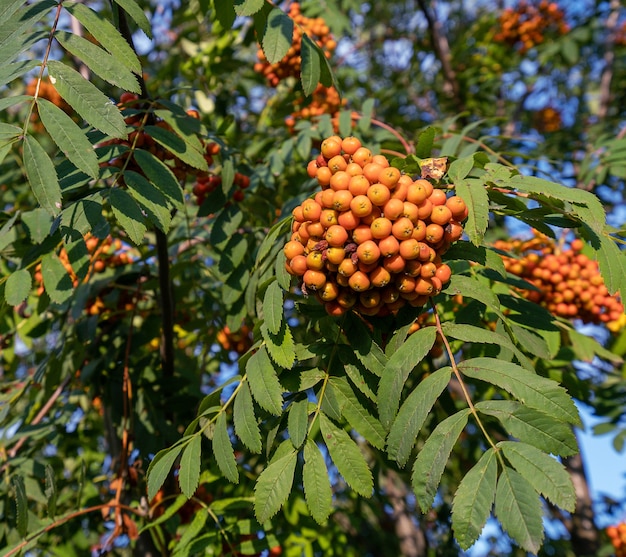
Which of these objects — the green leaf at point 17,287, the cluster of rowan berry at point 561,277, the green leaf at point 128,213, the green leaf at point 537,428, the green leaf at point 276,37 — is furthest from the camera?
the cluster of rowan berry at point 561,277

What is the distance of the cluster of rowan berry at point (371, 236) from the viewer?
144cm

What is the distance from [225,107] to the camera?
412 centimetres

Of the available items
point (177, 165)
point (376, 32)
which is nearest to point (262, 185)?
point (177, 165)

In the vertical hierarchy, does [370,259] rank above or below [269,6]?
below

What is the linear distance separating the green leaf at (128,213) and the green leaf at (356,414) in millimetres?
675

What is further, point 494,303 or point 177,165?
point 177,165

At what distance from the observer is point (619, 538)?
3600mm

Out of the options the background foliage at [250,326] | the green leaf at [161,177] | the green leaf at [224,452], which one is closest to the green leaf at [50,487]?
the background foliage at [250,326]

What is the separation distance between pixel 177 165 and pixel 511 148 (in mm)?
2630

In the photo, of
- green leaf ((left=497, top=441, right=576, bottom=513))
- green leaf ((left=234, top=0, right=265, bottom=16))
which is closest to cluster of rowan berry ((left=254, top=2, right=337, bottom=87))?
green leaf ((left=234, top=0, right=265, bottom=16))

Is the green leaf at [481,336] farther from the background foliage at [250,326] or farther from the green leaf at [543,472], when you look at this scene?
the green leaf at [543,472]

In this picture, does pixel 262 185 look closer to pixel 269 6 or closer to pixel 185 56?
pixel 269 6

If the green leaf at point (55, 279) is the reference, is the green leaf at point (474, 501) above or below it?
below

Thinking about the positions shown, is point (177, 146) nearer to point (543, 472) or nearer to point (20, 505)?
point (20, 505)
